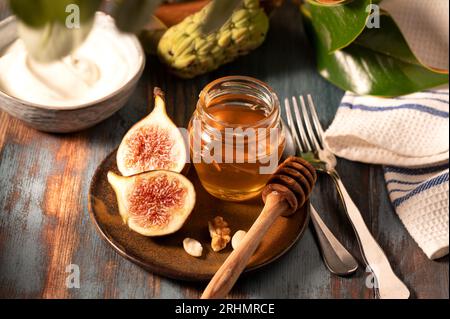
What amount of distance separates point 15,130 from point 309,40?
31.8 inches

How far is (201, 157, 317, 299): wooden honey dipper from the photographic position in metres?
0.95

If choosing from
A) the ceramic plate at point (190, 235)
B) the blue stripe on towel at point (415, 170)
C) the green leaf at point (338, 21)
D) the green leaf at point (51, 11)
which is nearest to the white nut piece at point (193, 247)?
the ceramic plate at point (190, 235)

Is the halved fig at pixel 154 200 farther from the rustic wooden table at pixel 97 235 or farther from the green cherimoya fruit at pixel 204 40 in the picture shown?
the green cherimoya fruit at pixel 204 40

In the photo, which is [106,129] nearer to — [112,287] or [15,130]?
[15,130]

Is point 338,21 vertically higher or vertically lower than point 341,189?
higher

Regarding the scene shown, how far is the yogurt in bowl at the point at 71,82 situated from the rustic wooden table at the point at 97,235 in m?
0.08

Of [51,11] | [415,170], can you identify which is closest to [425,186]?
[415,170]

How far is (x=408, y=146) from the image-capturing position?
1.30m

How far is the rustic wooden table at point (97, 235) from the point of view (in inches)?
40.6

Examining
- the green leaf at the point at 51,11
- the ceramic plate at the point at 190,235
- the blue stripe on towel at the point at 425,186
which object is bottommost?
the blue stripe on towel at the point at 425,186

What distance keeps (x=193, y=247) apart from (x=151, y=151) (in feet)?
0.77

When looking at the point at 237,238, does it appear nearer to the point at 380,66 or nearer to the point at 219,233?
the point at 219,233

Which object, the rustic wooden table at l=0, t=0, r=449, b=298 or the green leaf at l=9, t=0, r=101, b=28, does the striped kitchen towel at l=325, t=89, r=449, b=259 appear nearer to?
the rustic wooden table at l=0, t=0, r=449, b=298

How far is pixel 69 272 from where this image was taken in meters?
1.04
